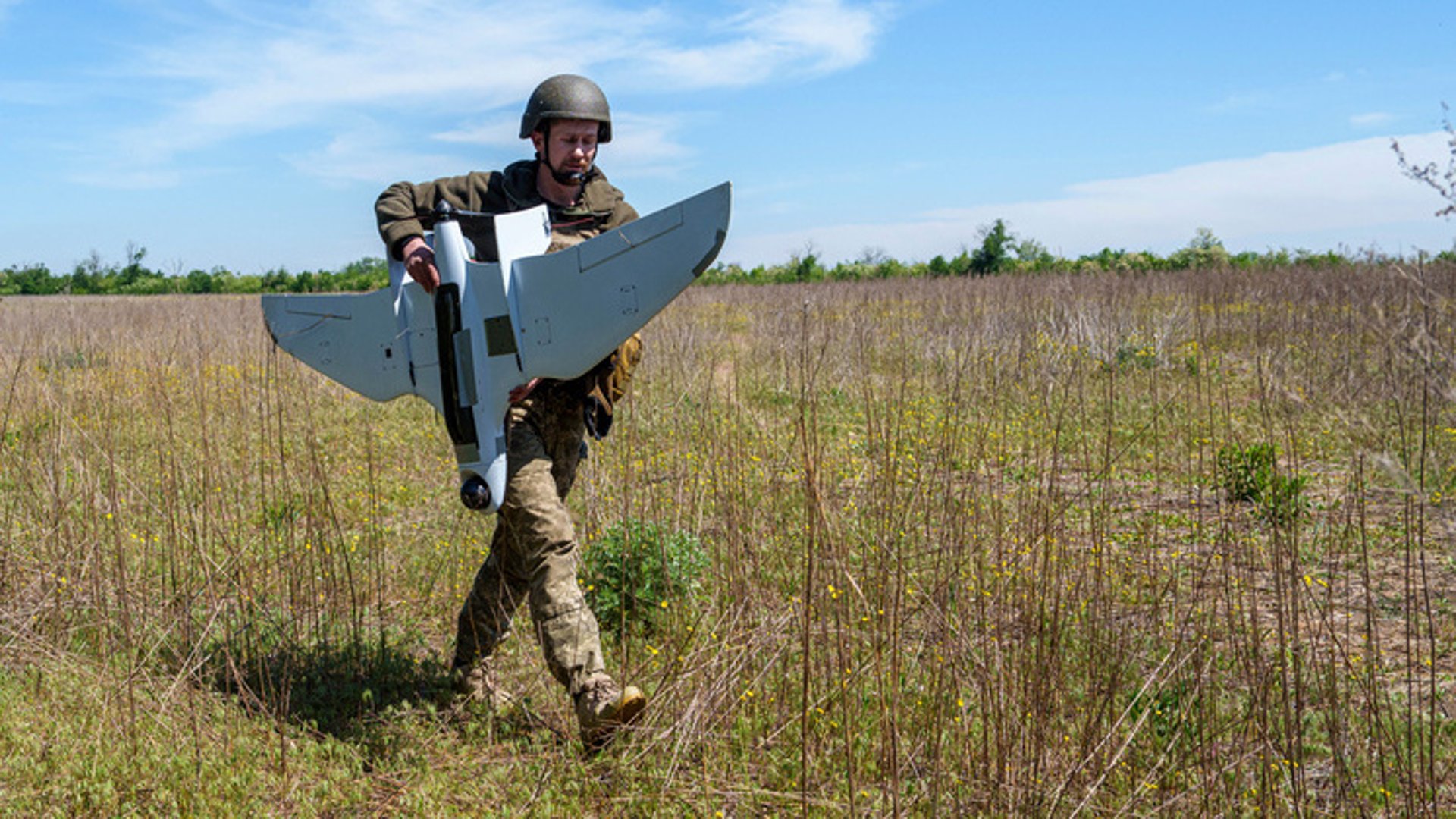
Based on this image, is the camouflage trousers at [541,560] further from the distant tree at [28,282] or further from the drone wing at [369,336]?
the distant tree at [28,282]

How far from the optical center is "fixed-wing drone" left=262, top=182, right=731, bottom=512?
8.32 ft

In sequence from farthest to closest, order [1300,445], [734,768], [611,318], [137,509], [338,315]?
1. [1300,445]
2. [137,509]
3. [338,315]
4. [734,768]
5. [611,318]

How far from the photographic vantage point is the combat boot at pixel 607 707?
273 cm

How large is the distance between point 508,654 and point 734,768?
113cm

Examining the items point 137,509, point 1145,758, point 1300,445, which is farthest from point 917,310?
point 1145,758

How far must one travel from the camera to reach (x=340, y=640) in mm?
3785

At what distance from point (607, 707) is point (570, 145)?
164 centimetres

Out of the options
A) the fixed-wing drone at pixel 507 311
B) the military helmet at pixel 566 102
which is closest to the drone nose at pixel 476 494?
the fixed-wing drone at pixel 507 311

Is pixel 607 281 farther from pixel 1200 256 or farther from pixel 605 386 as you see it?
pixel 1200 256

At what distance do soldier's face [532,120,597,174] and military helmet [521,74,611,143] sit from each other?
0.10 ft

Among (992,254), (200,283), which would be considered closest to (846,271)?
(992,254)

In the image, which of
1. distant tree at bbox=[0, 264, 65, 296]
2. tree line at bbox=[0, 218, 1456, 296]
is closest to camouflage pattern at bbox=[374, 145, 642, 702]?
tree line at bbox=[0, 218, 1456, 296]

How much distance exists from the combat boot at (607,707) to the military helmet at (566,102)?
1.64 metres

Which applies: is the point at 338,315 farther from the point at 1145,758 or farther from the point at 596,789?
the point at 1145,758
